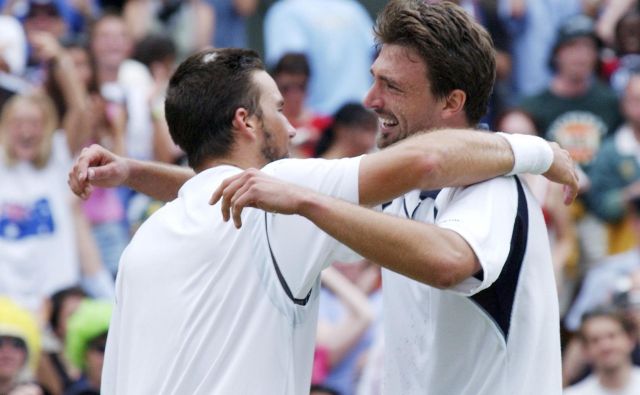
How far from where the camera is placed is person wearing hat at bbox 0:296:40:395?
20.5 ft

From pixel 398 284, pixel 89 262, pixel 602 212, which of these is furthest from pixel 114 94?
pixel 398 284

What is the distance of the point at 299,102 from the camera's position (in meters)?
8.27

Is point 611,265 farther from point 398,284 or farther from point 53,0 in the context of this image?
point 398,284

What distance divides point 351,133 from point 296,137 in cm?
30

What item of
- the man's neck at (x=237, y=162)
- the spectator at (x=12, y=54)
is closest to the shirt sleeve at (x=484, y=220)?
the man's neck at (x=237, y=162)

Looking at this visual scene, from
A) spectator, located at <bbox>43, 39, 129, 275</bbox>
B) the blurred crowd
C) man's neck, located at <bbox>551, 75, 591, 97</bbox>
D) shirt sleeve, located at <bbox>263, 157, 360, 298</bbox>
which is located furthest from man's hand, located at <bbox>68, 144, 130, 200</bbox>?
man's neck, located at <bbox>551, 75, 591, 97</bbox>

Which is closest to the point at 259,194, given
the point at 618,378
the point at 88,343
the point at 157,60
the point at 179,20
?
the point at 88,343

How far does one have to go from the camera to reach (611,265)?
7719mm

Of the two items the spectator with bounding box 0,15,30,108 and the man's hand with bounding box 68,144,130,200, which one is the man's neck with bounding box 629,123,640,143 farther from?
the man's hand with bounding box 68,144,130,200

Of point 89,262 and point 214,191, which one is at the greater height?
point 214,191

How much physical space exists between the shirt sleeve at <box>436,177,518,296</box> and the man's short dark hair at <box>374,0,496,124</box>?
262 mm

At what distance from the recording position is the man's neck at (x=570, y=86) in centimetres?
867

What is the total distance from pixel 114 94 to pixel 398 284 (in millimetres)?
4704

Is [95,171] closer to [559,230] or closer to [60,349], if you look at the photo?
[60,349]
